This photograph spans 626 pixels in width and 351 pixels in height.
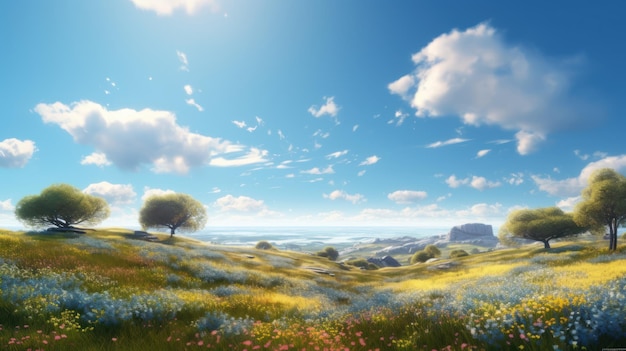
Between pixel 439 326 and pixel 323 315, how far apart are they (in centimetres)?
546

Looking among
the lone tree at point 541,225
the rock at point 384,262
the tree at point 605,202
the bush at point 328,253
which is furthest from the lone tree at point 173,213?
the rock at point 384,262

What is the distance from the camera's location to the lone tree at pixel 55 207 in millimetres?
58281

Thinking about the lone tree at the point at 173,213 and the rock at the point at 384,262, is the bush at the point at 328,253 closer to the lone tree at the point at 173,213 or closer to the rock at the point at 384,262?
the rock at the point at 384,262

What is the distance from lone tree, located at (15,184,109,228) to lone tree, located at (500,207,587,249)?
90221 mm

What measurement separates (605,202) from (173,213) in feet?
272

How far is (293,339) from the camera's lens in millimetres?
6000

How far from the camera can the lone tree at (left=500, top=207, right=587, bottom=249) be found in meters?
60.6

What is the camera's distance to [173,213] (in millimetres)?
77125

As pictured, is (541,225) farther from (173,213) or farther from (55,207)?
(55,207)

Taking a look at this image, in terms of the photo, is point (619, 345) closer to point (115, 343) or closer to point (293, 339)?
point (293, 339)

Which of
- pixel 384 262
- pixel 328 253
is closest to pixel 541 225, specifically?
pixel 328 253

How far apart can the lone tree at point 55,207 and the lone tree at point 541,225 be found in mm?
90221

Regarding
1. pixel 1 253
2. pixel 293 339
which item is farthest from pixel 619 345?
pixel 1 253

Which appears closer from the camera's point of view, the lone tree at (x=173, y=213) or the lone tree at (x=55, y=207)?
the lone tree at (x=55, y=207)
